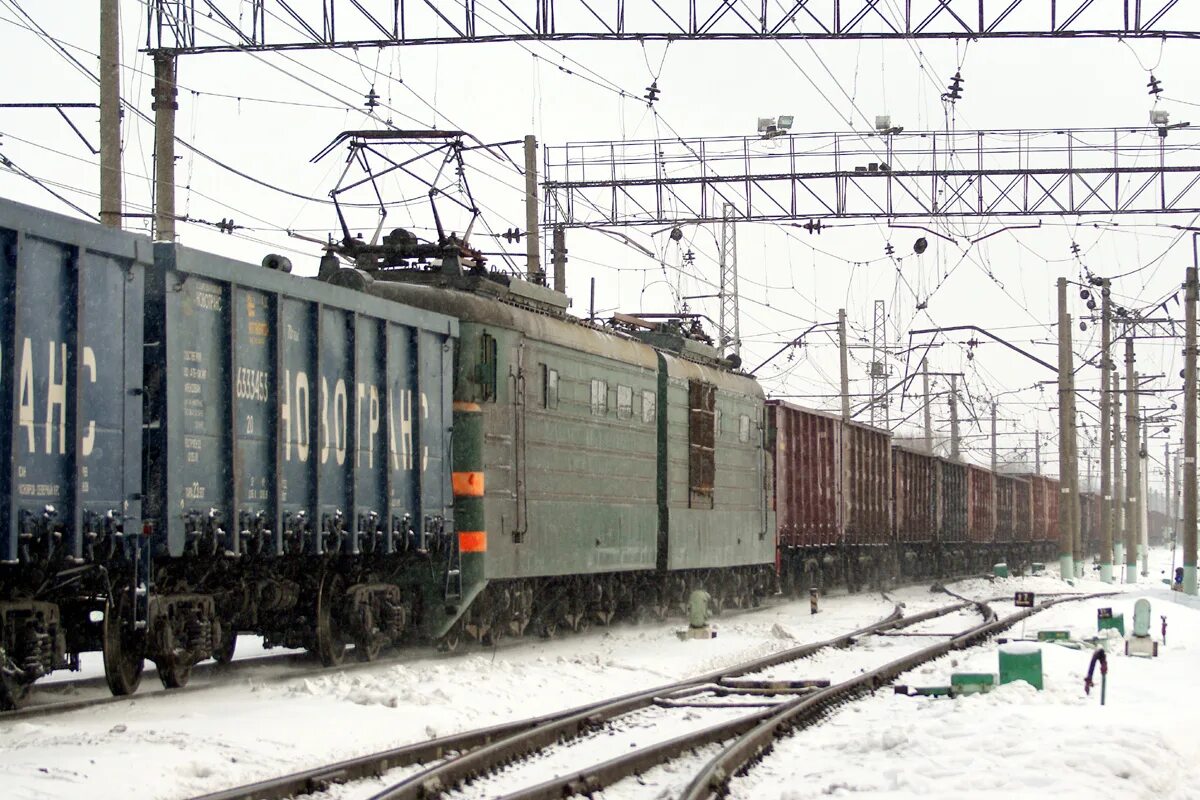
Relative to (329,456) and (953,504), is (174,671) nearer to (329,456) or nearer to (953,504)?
(329,456)

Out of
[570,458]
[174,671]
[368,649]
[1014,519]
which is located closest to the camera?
[174,671]

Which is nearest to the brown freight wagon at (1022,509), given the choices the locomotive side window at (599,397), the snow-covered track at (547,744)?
the locomotive side window at (599,397)

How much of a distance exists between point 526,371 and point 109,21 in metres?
6.04

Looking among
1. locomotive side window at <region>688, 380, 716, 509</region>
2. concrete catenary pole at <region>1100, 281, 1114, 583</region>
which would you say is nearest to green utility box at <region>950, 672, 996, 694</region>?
locomotive side window at <region>688, 380, 716, 509</region>

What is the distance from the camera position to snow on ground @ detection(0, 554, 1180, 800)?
32.0 feet

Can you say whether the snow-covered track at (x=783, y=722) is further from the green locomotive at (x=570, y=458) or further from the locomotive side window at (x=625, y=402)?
the locomotive side window at (x=625, y=402)

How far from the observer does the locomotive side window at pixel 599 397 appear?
69.5ft

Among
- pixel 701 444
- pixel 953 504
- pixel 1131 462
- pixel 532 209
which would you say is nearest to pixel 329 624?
pixel 701 444

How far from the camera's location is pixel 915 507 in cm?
4506

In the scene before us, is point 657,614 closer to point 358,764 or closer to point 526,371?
point 526,371

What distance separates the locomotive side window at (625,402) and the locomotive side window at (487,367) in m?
4.15

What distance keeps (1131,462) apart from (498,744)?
55.1 metres

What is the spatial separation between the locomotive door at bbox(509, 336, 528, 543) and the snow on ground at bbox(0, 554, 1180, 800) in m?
1.54

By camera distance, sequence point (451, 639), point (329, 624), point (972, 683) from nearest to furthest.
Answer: point (972, 683), point (329, 624), point (451, 639)
